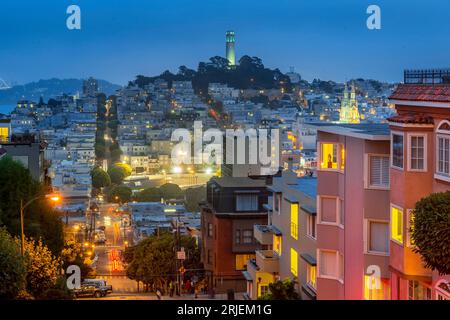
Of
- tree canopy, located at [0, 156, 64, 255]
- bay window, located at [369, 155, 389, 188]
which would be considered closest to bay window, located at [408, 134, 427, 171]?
bay window, located at [369, 155, 389, 188]

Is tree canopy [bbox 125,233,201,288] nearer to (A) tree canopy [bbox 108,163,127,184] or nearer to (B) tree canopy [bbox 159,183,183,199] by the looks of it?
(B) tree canopy [bbox 159,183,183,199]

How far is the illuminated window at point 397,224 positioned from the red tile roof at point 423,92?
111 cm

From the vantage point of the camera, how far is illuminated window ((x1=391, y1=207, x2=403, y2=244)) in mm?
9578

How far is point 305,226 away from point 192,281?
33.8 feet

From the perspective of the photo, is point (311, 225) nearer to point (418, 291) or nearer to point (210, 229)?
point (418, 291)

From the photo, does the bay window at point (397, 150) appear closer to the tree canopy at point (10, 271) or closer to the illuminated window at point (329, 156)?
the illuminated window at point (329, 156)

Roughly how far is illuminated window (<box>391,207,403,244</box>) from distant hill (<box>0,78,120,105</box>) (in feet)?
390

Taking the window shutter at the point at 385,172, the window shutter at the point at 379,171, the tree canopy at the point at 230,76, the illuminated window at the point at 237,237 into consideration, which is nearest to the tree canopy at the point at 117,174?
the tree canopy at the point at 230,76

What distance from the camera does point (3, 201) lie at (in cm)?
1811

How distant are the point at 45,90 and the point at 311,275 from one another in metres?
151

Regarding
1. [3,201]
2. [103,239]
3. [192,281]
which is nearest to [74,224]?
[103,239]

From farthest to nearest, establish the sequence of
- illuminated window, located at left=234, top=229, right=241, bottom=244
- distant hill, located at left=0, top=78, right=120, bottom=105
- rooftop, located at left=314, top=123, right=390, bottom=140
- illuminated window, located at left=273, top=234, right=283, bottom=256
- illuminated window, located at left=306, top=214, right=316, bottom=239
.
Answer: distant hill, located at left=0, top=78, right=120, bottom=105, illuminated window, located at left=234, top=229, right=241, bottom=244, illuminated window, located at left=273, top=234, right=283, bottom=256, illuminated window, located at left=306, top=214, right=316, bottom=239, rooftop, located at left=314, top=123, right=390, bottom=140

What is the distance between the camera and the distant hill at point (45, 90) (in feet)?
445
